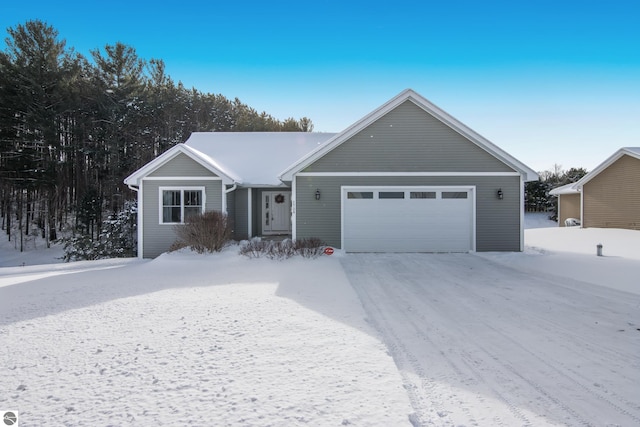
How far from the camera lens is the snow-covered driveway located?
9.03 feet

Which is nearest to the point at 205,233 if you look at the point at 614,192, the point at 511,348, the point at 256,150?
the point at 256,150

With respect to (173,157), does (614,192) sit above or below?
below

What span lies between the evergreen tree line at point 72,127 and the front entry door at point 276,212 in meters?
12.0

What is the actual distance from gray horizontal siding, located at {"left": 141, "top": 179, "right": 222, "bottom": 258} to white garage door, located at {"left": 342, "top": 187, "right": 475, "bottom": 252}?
521cm

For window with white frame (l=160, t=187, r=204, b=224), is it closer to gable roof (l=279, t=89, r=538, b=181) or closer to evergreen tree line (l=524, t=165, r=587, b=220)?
gable roof (l=279, t=89, r=538, b=181)

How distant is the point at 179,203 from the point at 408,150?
910 centimetres

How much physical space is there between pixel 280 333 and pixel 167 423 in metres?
1.91

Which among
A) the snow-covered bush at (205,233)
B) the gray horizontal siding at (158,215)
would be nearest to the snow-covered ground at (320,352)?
the snow-covered bush at (205,233)

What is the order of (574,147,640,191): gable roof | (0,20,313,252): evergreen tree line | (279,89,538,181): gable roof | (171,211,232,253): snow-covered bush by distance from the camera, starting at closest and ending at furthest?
(171,211,232,253): snow-covered bush → (279,89,538,181): gable roof → (574,147,640,191): gable roof → (0,20,313,252): evergreen tree line

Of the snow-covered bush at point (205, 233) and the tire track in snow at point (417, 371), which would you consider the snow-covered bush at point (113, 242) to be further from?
the tire track in snow at point (417, 371)

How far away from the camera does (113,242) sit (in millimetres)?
17328

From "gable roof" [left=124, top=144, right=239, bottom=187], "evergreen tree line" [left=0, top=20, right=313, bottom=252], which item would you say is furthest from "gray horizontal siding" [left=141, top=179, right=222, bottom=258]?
"evergreen tree line" [left=0, top=20, right=313, bottom=252]

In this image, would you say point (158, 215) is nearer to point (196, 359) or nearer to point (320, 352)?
point (196, 359)

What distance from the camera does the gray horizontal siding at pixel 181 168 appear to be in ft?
45.3
